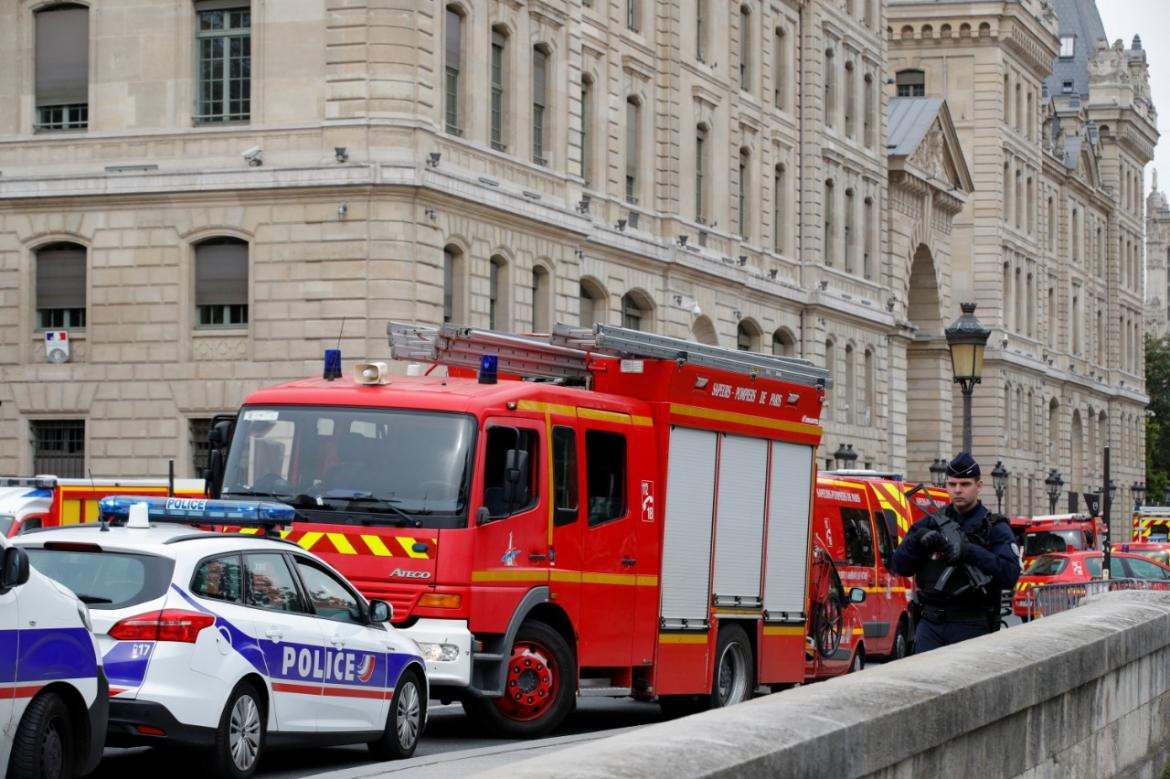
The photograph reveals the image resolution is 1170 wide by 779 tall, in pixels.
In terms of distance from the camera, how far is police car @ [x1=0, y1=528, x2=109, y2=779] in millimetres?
10953

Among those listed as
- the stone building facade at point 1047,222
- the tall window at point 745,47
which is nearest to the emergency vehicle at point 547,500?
the tall window at point 745,47

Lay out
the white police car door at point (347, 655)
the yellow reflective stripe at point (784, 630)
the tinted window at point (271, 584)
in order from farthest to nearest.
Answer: the yellow reflective stripe at point (784, 630) < the white police car door at point (347, 655) < the tinted window at point (271, 584)

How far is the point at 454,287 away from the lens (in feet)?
142

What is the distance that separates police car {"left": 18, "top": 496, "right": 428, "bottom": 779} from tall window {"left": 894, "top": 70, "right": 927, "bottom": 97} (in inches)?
3089

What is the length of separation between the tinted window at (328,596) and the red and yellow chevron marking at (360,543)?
1.65m

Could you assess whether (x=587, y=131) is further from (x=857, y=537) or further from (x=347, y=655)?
(x=347, y=655)

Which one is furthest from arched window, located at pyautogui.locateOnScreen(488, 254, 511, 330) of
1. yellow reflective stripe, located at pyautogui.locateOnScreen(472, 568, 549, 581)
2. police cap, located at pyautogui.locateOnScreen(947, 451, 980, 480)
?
police cap, located at pyautogui.locateOnScreen(947, 451, 980, 480)

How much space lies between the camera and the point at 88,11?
43000mm

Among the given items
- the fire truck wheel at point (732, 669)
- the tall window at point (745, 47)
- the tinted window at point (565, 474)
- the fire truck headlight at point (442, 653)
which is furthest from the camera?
the tall window at point (745, 47)

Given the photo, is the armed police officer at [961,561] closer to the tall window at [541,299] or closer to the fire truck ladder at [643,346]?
the fire truck ladder at [643,346]

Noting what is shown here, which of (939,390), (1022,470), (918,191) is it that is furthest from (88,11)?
(1022,470)

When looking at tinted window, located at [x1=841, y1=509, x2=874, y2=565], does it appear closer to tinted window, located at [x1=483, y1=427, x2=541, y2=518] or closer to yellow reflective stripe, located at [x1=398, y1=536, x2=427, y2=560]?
tinted window, located at [x1=483, y1=427, x2=541, y2=518]

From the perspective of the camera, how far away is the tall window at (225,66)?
42031 mm

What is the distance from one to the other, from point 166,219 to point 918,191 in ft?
134
